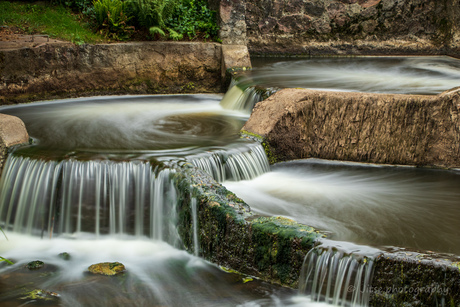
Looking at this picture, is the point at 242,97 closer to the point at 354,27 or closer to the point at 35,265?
the point at 35,265

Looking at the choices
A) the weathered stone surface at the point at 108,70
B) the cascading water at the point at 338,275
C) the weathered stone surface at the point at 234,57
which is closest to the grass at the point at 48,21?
the weathered stone surface at the point at 108,70

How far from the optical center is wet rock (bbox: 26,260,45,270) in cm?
485

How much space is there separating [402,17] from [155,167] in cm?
952

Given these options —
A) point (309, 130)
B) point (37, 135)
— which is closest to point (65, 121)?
point (37, 135)

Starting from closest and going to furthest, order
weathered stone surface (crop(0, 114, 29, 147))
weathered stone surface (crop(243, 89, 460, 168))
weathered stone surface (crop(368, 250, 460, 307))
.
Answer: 1. weathered stone surface (crop(368, 250, 460, 307))
2. weathered stone surface (crop(0, 114, 29, 147))
3. weathered stone surface (crop(243, 89, 460, 168))

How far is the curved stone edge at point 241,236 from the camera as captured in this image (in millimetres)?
4414

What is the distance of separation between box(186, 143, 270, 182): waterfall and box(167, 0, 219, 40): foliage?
4909 mm

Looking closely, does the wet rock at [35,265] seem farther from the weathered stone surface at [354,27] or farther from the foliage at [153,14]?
the weathered stone surface at [354,27]

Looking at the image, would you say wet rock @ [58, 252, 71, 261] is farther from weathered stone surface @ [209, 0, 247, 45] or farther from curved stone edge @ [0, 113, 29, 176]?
weathered stone surface @ [209, 0, 247, 45]

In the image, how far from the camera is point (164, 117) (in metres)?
8.60

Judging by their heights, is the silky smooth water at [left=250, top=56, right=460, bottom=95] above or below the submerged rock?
above

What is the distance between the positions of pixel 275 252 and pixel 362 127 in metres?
3.27

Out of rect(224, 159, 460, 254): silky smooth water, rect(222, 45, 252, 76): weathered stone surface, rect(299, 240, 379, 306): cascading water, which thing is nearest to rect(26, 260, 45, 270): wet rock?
rect(224, 159, 460, 254): silky smooth water

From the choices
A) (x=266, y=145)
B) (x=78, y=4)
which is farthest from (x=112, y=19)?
(x=266, y=145)
